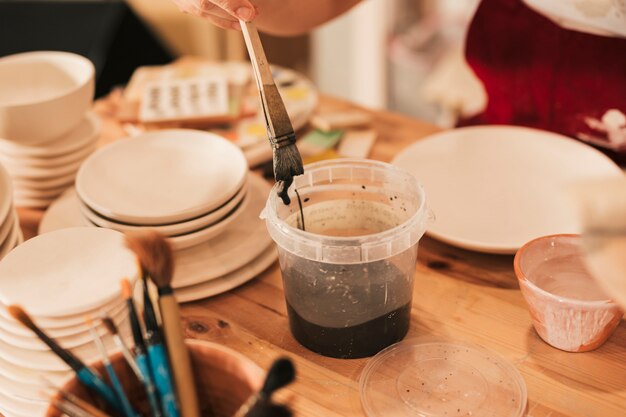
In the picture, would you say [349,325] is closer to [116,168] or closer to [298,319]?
[298,319]

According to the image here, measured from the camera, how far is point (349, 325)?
2.58ft

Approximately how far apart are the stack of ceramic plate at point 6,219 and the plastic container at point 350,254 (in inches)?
13.3

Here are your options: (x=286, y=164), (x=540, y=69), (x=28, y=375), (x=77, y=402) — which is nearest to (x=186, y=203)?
(x=286, y=164)

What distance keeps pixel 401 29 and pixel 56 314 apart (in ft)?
7.16

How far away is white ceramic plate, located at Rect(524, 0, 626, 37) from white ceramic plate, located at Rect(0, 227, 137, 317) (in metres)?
0.76

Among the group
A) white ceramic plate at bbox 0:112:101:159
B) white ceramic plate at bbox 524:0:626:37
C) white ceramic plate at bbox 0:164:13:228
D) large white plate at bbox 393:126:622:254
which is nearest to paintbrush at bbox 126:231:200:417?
white ceramic plate at bbox 0:164:13:228

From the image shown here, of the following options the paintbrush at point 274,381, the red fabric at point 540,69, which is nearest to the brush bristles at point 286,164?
the paintbrush at point 274,381

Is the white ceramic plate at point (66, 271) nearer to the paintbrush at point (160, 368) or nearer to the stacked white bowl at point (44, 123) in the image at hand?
the paintbrush at point (160, 368)

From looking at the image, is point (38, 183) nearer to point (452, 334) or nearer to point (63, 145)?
point (63, 145)

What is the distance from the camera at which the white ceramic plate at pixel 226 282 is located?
0.91 m

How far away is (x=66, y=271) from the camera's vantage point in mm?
766

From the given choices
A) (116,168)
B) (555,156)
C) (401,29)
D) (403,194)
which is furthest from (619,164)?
(401,29)

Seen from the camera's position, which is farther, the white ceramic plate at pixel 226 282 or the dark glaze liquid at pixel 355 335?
the white ceramic plate at pixel 226 282

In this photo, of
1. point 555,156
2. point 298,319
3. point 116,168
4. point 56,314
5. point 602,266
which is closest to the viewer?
point 602,266
